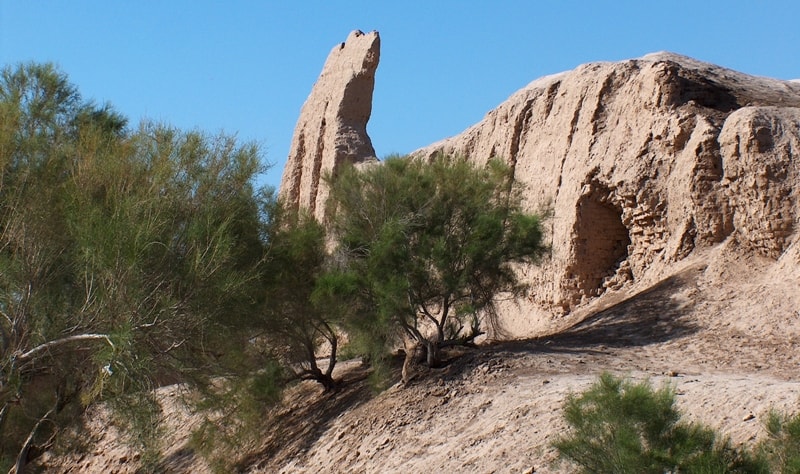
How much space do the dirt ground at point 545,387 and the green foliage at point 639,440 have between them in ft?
3.65

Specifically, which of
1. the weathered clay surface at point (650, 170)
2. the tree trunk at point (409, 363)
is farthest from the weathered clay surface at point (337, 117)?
the tree trunk at point (409, 363)

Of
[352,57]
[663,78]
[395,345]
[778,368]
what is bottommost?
[778,368]

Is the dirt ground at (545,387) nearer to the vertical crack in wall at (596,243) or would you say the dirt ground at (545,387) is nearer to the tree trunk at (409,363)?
the tree trunk at (409,363)

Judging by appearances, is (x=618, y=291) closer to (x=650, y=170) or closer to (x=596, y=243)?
(x=596, y=243)

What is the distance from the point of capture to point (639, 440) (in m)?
8.89

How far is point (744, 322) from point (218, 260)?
7.76 meters

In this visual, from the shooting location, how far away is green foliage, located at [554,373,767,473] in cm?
860

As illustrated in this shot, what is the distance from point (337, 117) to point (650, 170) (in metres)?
11.9

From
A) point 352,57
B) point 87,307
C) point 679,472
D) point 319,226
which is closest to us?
point 679,472

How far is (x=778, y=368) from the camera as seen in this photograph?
14414 mm

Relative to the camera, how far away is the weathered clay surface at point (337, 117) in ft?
96.3

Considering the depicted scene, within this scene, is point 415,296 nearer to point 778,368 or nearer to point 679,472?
point 778,368

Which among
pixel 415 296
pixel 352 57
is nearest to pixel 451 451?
pixel 415 296

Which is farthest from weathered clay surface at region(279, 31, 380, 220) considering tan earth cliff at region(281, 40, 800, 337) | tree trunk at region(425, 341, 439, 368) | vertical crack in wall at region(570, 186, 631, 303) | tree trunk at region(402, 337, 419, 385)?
tree trunk at region(425, 341, 439, 368)
